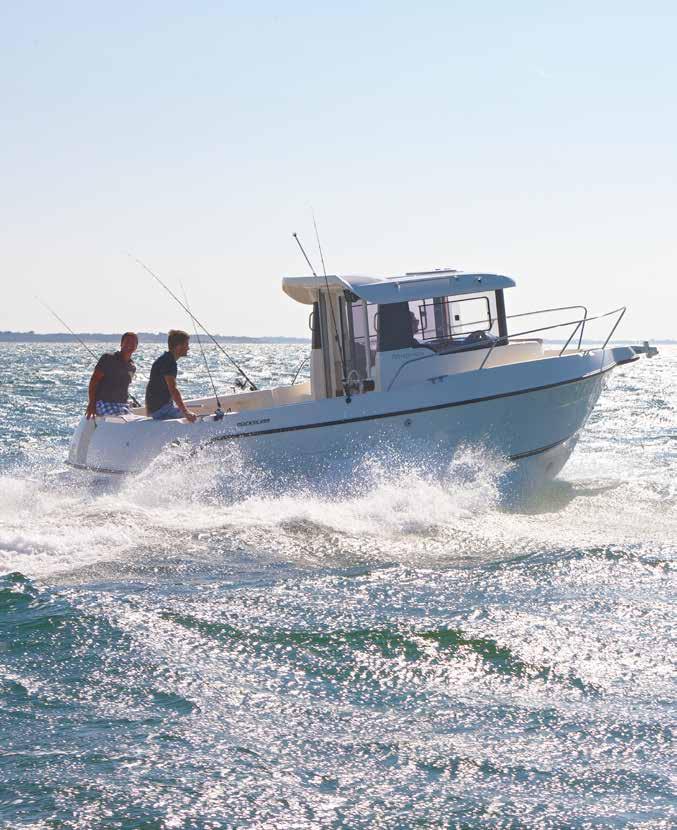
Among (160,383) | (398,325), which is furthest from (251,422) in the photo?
(398,325)

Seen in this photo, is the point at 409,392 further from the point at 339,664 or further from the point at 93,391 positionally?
the point at 339,664

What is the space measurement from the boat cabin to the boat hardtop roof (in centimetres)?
1

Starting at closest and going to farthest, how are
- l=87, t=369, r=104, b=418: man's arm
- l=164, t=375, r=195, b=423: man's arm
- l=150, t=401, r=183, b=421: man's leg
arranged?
1. l=164, t=375, r=195, b=423: man's arm
2. l=150, t=401, r=183, b=421: man's leg
3. l=87, t=369, r=104, b=418: man's arm

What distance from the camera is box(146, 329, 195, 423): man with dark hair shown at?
10992 mm

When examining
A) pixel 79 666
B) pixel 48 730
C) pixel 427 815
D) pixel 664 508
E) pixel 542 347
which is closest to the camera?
pixel 427 815

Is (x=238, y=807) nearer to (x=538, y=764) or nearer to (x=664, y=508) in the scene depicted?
(x=538, y=764)

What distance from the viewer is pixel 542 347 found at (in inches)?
494

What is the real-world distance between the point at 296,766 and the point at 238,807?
0.41 m

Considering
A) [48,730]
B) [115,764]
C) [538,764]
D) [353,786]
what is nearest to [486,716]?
[538,764]

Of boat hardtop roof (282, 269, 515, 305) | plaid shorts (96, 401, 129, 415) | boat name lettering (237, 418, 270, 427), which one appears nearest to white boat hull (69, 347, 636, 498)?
boat name lettering (237, 418, 270, 427)

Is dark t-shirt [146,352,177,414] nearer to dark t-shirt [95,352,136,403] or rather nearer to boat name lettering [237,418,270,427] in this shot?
dark t-shirt [95,352,136,403]

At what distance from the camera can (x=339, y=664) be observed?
5.44 meters

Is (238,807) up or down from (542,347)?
down

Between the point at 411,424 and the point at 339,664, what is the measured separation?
198 inches
